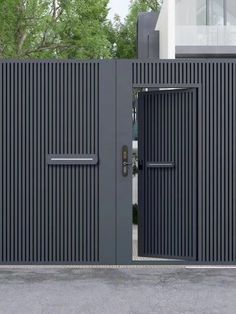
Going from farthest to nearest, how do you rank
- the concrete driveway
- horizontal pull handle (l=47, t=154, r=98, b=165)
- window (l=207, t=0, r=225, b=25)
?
window (l=207, t=0, r=225, b=25) < horizontal pull handle (l=47, t=154, r=98, b=165) < the concrete driveway

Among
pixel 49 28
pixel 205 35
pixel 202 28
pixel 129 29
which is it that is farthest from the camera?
pixel 129 29

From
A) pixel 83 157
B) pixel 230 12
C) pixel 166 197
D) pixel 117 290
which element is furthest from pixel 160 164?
pixel 230 12

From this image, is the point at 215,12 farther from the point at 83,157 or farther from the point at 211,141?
the point at 83,157

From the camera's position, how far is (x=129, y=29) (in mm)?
49219

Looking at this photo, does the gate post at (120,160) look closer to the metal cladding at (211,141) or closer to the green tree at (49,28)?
the metal cladding at (211,141)

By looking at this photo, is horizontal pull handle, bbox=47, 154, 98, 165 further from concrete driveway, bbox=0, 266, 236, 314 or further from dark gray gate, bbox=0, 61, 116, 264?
concrete driveway, bbox=0, 266, 236, 314

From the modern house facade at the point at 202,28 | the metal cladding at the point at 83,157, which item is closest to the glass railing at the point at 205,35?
the modern house facade at the point at 202,28

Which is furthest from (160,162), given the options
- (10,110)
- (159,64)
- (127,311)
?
(127,311)

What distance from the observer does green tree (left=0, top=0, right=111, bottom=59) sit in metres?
32.8

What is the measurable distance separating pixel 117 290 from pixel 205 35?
15350 millimetres

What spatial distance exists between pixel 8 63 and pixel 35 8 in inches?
955

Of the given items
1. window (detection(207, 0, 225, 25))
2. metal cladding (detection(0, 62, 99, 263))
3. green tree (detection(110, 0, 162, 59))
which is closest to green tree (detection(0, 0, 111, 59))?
window (detection(207, 0, 225, 25))

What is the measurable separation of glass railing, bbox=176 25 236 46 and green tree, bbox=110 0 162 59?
25712mm

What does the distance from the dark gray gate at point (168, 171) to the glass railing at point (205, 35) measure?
512 inches
